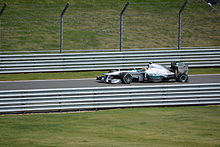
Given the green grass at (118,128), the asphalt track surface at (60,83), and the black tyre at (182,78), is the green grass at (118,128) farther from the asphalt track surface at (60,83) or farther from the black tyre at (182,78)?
the black tyre at (182,78)

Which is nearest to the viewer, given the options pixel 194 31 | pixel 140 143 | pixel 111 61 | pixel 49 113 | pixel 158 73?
pixel 140 143

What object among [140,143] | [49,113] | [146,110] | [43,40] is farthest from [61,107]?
[43,40]

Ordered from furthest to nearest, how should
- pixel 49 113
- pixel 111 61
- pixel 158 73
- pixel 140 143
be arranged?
pixel 111 61 → pixel 158 73 → pixel 49 113 → pixel 140 143

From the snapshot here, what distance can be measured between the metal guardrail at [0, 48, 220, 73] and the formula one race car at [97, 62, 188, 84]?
1896mm

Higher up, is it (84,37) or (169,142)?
(84,37)

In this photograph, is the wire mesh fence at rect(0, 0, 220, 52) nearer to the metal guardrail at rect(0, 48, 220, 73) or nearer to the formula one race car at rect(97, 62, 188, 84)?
the metal guardrail at rect(0, 48, 220, 73)

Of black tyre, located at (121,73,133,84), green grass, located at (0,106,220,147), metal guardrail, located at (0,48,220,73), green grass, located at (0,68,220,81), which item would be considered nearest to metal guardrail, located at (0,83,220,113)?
green grass, located at (0,106,220,147)

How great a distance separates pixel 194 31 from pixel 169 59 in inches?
371

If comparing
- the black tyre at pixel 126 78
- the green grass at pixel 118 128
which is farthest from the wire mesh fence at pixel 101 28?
the green grass at pixel 118 128

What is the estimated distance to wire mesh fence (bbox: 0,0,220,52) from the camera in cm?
2317

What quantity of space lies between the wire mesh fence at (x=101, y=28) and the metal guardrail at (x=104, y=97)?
36.7 ft

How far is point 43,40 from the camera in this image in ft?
76.6

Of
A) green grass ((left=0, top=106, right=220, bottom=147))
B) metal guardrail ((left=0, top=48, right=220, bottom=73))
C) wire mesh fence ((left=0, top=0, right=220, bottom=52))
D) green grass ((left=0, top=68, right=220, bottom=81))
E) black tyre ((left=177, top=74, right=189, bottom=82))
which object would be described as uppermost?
wire mesh fence ((left=0, top=0, right=220, bottom=52))

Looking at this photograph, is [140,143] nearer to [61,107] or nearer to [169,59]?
[61,107]
